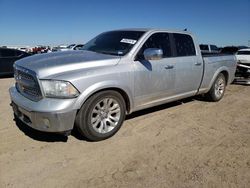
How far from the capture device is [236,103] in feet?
23.4

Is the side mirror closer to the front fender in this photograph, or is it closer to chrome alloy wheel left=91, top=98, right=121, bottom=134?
the front fender

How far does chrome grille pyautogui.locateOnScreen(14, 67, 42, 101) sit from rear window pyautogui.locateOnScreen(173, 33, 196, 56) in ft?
9.81

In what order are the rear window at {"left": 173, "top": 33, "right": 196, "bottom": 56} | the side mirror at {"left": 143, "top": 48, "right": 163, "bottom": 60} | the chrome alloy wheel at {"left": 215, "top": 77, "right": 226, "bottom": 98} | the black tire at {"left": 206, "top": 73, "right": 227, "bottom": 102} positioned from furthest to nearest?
1. the chrome alloy wheel at {"left": 215, "top": 77, "right": 226, "bottom": 98}
2. the black tire at {"left": 206, "top": 73, "right": 227, "bottom": 102}
3. the rear window at {"left": 173, "top": 33, "right": 196, "bottom": 56}
4. the side mirror at {"left": 143, "top": 48, "right": 163, "bottom": 60}

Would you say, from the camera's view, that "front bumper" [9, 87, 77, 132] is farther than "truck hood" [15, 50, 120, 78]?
No

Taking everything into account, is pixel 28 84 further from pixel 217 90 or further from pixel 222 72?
pixel 222 72

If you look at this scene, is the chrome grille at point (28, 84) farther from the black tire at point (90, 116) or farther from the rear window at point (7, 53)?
the rear window at point (7, 53)

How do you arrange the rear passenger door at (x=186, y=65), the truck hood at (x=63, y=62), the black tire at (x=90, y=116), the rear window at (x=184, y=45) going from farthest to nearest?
the rear window at (x=184, y=45), the rear passenger door at (x=186, y=65), the black tire at (x=90, y=116), the truck hood at (x=63, y=62)

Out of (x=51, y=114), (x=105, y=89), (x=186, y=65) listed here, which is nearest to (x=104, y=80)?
(x=105, y=89)

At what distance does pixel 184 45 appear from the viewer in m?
5.87

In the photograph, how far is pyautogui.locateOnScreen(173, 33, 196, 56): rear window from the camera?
223 inches

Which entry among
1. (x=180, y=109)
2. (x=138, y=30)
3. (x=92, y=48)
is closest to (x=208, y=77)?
(x=180, y=109)

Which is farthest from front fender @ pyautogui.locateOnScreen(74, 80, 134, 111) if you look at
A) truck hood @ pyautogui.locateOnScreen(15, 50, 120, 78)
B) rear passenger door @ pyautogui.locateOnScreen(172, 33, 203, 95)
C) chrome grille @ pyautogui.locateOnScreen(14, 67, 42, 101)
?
rear passenger door @ pyautogui.locateOnScreen(172, 33, 203, 95)

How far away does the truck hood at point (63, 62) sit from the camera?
3.82 m

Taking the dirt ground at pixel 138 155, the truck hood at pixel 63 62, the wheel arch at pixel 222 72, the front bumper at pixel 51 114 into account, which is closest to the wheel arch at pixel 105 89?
the front bumper at pixel 51 114
